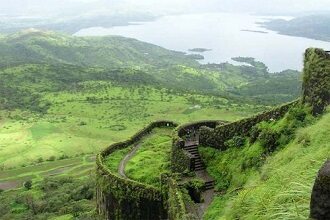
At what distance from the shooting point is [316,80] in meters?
26.3

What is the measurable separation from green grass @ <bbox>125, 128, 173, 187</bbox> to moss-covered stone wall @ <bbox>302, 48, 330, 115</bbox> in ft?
35.3

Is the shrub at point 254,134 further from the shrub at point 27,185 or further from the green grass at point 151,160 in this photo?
the shrub at point 27,185

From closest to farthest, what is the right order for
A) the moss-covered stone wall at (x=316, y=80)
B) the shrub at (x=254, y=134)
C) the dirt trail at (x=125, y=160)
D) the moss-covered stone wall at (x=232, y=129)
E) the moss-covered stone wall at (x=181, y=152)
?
1. the moss-covered stone wall at (x=316, y=80)
2. the shrub at (x=254, y=134)
3. the moss-covered stone wall at (x=232, y=129)
4. the moss-covered stone wall at (x=181, y=152)
5. the dirt trail at (x=125, y=160)

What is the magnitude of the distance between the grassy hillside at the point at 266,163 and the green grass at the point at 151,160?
11.8 ft

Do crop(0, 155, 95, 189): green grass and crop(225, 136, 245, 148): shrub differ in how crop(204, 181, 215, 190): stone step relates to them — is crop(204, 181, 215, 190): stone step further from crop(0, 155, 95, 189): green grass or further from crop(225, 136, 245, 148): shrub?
crop(0, 155, 95, 189): green grass

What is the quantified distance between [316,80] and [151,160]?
13886 millimetres

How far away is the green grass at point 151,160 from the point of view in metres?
31.9

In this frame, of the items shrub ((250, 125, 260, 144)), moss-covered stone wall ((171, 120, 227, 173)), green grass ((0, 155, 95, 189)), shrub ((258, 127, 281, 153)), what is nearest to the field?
green grass ((0, 155, 95, 189))

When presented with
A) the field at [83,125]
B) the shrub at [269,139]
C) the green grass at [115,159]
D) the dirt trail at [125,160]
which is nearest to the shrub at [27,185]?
the field at [83,125]

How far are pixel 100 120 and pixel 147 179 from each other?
517ft

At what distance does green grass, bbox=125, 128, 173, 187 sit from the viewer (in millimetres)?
31938

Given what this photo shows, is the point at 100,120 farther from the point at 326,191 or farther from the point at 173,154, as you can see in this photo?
the point at 326,191

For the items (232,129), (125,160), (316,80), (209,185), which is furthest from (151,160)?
(316,80)

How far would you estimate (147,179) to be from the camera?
31.3m
